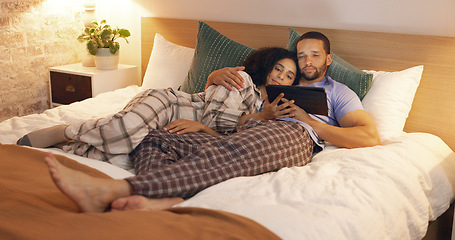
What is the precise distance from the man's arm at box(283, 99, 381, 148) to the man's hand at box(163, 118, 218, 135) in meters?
0.35

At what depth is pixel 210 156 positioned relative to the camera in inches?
59.0

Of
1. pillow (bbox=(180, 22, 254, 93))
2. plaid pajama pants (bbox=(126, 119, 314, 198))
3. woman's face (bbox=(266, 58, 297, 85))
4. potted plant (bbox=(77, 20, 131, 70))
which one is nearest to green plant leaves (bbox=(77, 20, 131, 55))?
potted plant (bbox=(77, 20, 131, 70))

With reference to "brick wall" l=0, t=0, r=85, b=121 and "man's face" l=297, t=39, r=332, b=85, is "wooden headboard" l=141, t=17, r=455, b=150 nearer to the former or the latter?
"man's face" l=297, t=39, r=332, b=85

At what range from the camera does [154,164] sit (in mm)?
1558

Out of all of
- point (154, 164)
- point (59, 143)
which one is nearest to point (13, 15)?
point (59, 143)

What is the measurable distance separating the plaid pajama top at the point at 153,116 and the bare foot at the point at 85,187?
1.26ft

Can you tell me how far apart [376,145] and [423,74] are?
0.55m

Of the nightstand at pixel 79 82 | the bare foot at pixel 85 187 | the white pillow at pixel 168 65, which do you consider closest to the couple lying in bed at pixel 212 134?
the bare foot at pixel 85 187

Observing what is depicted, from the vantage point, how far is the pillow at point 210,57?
246 centimetres

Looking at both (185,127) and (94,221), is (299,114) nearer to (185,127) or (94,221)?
(185,127)

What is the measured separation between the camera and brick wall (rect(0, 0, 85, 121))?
9.46 feet

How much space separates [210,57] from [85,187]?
143 cm

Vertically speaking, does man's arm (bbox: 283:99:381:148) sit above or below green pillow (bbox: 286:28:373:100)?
below

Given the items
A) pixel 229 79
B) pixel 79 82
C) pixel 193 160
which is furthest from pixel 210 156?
pixel 79 82
